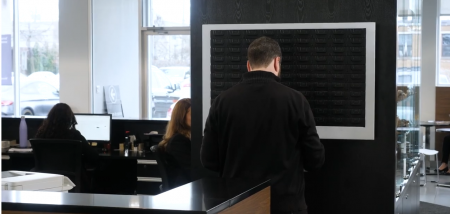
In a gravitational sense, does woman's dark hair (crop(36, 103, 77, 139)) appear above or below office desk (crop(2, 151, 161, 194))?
above

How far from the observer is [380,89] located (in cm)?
278

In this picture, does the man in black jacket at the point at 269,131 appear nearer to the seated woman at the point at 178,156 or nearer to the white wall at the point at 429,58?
the seated woman at the point at 178,156

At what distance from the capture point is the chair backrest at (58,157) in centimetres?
512

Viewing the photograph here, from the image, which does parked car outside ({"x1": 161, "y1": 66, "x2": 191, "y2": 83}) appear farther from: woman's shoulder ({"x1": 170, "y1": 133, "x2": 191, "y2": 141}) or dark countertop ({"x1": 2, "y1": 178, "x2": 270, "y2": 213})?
dark countertop ({"x1": 2, "y1": 178, "x2": 270, "y2": 213})

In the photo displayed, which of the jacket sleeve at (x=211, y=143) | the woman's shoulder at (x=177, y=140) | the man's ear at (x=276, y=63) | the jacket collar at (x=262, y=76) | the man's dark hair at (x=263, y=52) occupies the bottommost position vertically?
the woman's shoulder at (x=177, y=140)

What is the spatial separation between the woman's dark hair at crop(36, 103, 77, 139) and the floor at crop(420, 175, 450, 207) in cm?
420

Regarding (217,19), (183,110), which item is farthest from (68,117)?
(217,19)

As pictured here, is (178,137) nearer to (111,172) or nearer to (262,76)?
(262,76)

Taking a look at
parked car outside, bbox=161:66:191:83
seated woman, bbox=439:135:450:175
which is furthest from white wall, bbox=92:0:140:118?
seated woman, bbox=439:135:450:175

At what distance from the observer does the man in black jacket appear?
2.38 m

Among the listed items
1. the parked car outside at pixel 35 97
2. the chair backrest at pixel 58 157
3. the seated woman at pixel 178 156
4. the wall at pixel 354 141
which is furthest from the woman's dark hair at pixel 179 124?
the parked car outside at pixel 35 97

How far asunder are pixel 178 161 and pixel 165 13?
3787 millimetres

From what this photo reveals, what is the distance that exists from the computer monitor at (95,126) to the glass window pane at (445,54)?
645 centimetres

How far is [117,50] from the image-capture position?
7504mm
